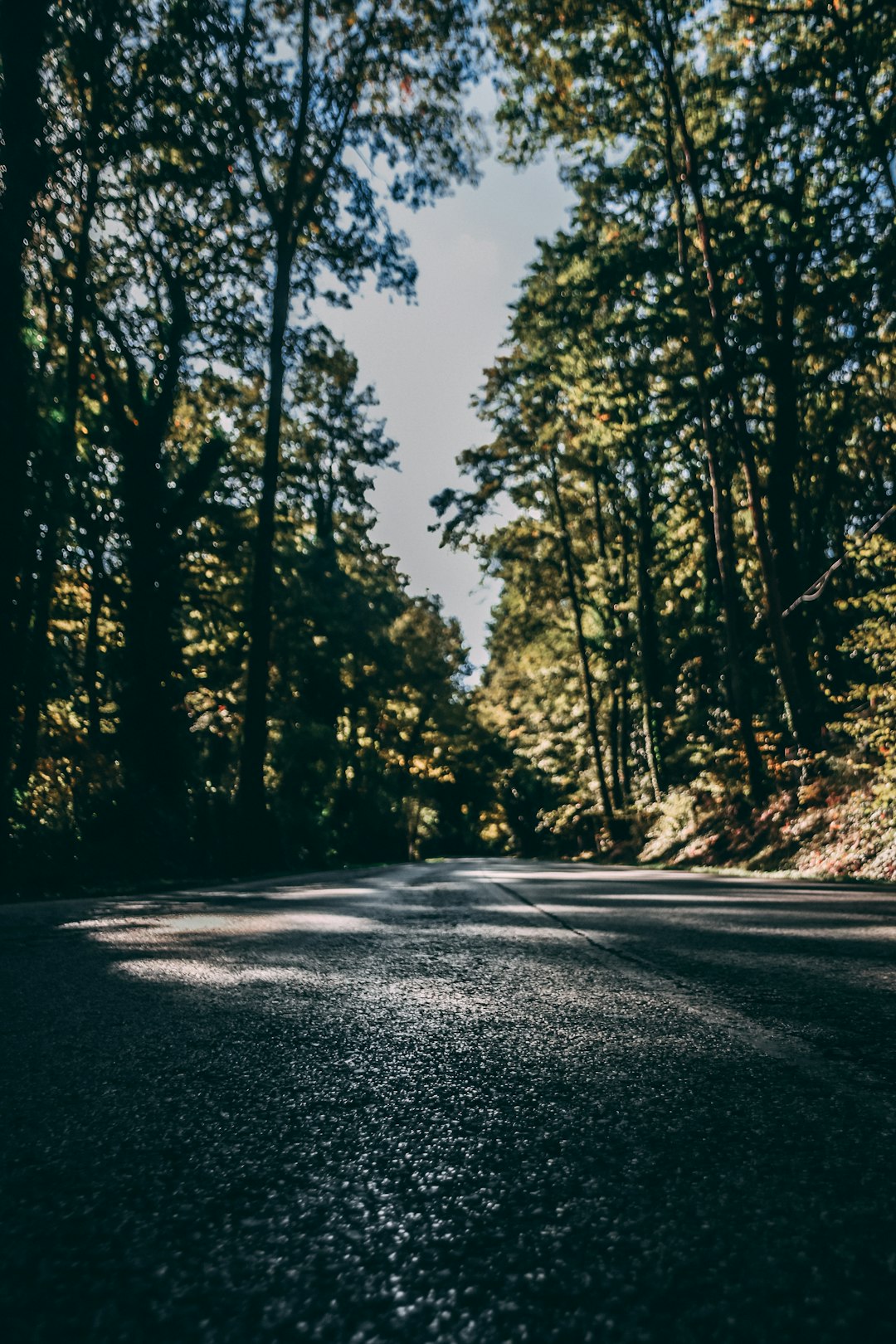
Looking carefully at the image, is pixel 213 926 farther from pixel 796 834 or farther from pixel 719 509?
pixel 719 509

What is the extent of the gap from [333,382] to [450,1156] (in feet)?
71.5

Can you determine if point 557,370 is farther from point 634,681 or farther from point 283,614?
point 634,681

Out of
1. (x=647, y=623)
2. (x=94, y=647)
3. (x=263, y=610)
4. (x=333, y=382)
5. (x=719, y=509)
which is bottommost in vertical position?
(x=94, y=647)

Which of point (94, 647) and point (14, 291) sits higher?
point (14, 291)

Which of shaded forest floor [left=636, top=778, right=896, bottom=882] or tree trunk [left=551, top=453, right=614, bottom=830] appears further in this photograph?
tree trunk [left=551, top=453, right=614, bottom=830]

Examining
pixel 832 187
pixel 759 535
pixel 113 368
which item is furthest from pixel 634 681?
pixel 113 368

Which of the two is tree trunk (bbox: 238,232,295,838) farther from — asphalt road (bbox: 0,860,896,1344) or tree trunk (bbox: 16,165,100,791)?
asphalt road (bbox: 0,860,896,1344)

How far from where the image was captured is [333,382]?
2103 centimetres

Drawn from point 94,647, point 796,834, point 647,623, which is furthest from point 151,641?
point 647,623

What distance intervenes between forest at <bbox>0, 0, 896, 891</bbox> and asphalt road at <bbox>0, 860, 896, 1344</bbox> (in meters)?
6.97

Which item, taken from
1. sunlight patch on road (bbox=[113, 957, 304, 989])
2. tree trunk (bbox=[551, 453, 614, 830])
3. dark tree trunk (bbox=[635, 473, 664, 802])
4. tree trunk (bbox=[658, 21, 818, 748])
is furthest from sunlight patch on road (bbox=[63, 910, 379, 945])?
tree trunk (bbox=[551, 453, 614, 830])

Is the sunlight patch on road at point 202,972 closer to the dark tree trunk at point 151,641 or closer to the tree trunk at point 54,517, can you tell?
the tree trunk at point 54,517

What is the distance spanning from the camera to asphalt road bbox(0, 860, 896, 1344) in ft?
2.39

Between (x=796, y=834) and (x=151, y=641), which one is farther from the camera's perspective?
(x=151, y=641)
